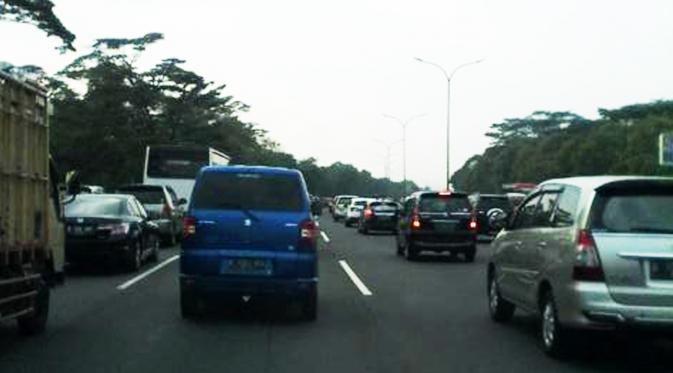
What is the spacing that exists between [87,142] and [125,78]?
5.45 m

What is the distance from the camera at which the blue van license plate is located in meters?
12.1

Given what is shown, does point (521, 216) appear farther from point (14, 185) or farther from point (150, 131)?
point (150, 131)

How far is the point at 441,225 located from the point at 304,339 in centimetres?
1359

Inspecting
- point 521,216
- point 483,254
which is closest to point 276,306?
point 521,216

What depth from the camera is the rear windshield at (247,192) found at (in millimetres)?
12398

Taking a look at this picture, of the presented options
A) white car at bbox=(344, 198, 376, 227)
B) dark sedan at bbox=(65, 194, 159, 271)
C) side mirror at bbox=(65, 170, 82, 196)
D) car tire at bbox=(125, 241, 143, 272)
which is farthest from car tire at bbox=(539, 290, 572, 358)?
white car at bbox=(344, 198, 376, 227)

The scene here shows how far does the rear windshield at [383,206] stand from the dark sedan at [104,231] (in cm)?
2306

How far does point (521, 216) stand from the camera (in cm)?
1185

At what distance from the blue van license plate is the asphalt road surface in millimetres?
629

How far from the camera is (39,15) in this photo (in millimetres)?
40250

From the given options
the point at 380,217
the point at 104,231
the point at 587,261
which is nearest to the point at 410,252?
the point at 104,231

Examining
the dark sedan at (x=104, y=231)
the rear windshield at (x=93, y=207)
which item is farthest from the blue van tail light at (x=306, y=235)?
the rear windshield at (x=93, y=207)

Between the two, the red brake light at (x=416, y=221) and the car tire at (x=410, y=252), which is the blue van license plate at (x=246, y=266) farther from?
the car tire at (x=410, y=252)

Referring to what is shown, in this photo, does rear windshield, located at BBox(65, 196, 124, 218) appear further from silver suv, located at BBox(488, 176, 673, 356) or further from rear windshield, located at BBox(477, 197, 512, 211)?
rear windshield, located at BBox(477, 197, 512, 211)
